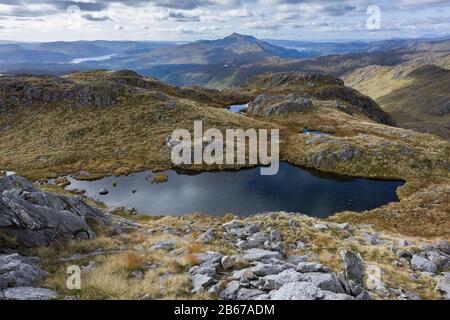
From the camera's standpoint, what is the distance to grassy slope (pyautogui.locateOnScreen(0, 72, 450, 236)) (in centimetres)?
4265

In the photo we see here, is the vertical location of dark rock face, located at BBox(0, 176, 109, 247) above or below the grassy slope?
above

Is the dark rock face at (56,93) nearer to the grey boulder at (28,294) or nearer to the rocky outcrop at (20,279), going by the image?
the rocky outcrop at (20,279)

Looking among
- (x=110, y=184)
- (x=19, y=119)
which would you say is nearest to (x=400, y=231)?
(x=110, y=184)

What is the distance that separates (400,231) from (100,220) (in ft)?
97.5

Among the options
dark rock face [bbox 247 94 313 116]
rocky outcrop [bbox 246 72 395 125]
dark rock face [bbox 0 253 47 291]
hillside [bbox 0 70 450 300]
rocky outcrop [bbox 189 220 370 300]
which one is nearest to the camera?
rocky outcrop [bbox 189 220 370 300]

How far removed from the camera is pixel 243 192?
1871 inches

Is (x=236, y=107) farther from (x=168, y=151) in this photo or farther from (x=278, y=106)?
(x=168, y=151)

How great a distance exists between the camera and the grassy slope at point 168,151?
42653mm

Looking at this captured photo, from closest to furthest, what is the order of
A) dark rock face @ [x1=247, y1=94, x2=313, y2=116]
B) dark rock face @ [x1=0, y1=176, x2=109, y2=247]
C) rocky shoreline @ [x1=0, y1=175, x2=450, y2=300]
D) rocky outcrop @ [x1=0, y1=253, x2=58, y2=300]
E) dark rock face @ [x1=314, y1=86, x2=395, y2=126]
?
rocky outcrop @ [x1=0, y1=253, x2=58, y2=300], rocky shoreline @ [x1=0, y1=175, x2=450, y2=300], dark rock face @ [x1=0, y1=176, x2=109, y2=247], dark rock face @ [x1=247, y1=94, x2=313, y2=116], dark rock face @ [x1=314, y1=86, x2=395, y2=126]

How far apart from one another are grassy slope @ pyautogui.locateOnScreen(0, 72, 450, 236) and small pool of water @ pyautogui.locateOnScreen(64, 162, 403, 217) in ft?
9.79

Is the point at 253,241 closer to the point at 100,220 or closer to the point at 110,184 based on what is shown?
the point at 100,220

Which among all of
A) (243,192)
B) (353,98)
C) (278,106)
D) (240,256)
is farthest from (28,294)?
(353,98)

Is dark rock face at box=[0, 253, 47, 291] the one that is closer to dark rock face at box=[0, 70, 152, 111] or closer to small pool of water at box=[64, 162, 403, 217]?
small pool of water at box=[64, 162, 403, 217]

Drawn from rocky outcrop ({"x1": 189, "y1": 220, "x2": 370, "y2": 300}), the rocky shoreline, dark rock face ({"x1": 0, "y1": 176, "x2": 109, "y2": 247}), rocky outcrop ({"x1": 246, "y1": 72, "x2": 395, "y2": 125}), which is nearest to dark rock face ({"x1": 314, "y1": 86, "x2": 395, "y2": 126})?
rocky outcrop ({"x1": 246, "y1": 72, "x2": 395, "y2": 125})
